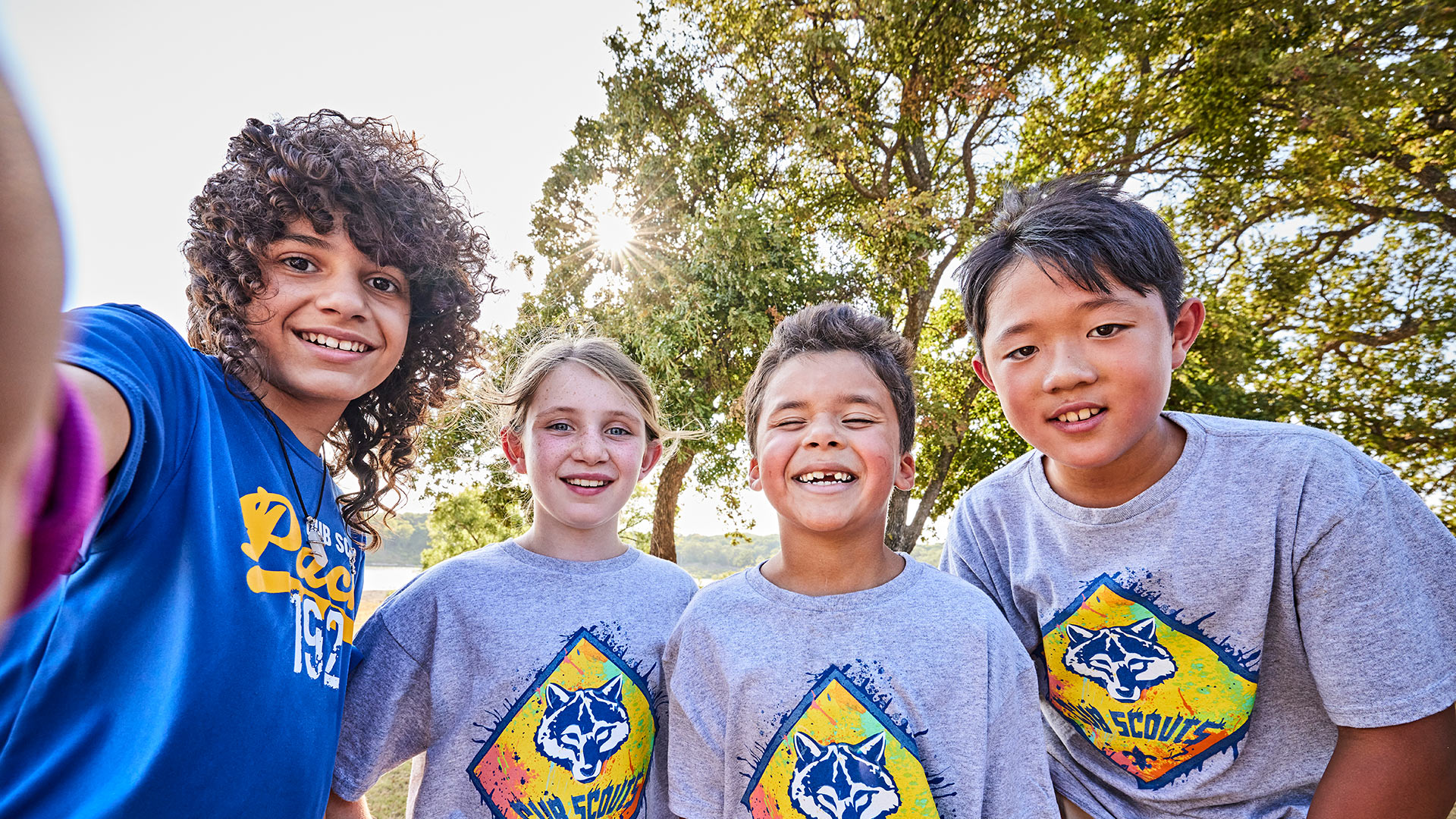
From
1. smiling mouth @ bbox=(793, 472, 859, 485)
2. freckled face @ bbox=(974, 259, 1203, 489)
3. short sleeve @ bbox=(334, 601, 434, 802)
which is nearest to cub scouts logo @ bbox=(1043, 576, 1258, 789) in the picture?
freckled face @ bbox=(974, 259, 1203, 489)

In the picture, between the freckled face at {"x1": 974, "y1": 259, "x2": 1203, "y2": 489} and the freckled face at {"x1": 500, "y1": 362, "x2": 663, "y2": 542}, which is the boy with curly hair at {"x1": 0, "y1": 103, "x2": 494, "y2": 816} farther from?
the freckled face at {"x1": 974, "y1": 259, "x2": 1203, "y2": 489}

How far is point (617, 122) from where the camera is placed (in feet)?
34.8

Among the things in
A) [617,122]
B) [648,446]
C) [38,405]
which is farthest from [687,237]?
[38,405]

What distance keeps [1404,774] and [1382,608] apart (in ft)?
1.40

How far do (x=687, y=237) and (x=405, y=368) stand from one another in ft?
25.5

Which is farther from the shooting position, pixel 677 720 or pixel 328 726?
pixel 677 720

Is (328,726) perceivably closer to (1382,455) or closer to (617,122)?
(617,122)

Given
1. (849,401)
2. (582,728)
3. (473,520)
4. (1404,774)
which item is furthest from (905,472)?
(473,520)

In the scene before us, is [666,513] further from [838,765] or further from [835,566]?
[838,765]

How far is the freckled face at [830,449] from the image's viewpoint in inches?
81.0

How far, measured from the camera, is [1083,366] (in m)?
1.91

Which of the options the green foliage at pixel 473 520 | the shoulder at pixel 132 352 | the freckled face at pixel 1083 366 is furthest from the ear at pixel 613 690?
the green foliage at pixel 473 520

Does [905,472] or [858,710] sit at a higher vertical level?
[905,472]

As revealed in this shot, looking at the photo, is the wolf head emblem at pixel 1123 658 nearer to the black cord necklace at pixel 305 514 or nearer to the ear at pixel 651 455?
the ear at pixel 651 455
